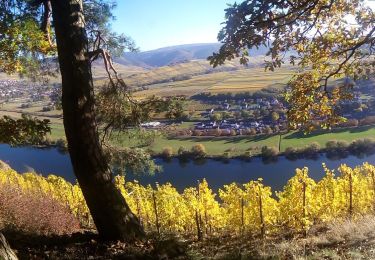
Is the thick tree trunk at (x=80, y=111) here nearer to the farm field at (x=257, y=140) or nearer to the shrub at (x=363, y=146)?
the farm field at (x=257, y=140)

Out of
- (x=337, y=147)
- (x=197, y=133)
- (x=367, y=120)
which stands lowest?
(x=337, y=147)

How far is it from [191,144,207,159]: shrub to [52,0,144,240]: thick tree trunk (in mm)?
57001

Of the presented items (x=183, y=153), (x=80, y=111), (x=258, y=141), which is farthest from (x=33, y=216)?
(x=258, y=141)

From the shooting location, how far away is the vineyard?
15.8 m

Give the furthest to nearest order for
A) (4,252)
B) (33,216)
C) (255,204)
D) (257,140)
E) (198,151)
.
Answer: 1. (257,140)
2. (198,151)
3. (255,204)
4. (33,216)
5. (4,252)

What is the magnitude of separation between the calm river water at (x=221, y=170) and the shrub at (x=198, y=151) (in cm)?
170

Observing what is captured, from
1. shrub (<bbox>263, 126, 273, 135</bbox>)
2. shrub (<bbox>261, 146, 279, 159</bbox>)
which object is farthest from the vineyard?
shrub (<bbox>263, 126, 273, 135</bbox>)

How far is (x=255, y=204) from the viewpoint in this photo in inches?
689

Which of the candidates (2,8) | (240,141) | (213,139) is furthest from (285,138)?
(2,8)

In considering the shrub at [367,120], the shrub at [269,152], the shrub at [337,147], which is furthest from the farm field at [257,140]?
the shrub at [269,152]

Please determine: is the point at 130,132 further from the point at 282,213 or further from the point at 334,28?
the point at 282,213

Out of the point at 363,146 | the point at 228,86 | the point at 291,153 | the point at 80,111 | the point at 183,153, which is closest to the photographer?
the point at 80,111

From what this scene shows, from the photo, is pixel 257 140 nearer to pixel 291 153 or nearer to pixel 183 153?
pixel 291 153

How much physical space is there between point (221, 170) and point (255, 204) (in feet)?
126
